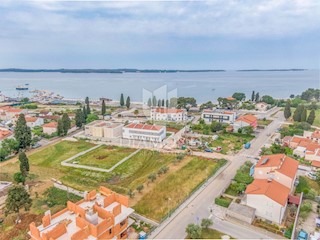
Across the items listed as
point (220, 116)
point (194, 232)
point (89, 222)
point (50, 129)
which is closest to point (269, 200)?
point (194, 232)

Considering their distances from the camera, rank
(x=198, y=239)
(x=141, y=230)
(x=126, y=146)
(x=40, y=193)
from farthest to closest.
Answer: (x=126, y=146), (x=40, y=193), (x=141, y=230), (x=198, y=239)

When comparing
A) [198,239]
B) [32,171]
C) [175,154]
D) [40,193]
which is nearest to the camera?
[198,239]

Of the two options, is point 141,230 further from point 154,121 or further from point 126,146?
point 154,121

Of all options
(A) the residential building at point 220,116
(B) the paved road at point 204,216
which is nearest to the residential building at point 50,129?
(A) the residential building at point 220,116

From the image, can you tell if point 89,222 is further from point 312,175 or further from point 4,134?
point 4,134

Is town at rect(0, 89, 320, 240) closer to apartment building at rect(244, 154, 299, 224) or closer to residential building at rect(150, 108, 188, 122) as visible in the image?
apartment building at rect(244, 154, 299, 224)

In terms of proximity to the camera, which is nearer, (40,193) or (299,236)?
(299,236)

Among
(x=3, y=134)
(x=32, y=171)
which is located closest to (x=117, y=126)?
(x=32, y=171)
